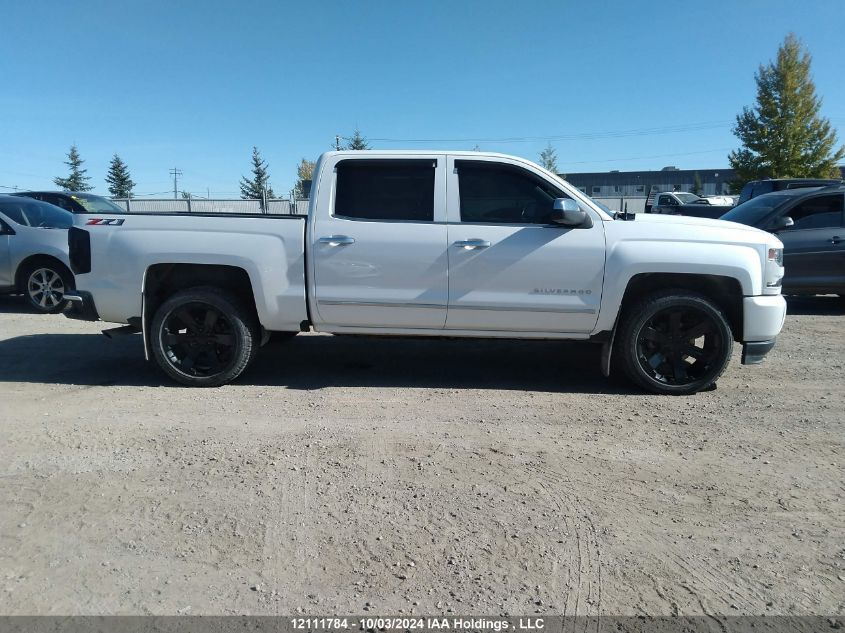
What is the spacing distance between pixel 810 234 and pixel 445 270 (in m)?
6.74

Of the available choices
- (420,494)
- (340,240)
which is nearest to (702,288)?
(340,240)

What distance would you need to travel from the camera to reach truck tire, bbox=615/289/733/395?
5156mm

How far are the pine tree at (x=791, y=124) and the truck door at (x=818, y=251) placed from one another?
2257 centimetres

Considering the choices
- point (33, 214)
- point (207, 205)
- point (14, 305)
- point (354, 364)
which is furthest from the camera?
point (207, 205)

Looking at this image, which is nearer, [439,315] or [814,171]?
[439,315]

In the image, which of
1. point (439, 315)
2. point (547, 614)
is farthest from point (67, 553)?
point (439, 315)

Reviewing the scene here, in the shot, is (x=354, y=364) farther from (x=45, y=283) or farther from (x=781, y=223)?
(x=781, y=223)

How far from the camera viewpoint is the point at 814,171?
28984 millimetres

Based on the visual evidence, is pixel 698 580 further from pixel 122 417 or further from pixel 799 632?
pixel 122 417

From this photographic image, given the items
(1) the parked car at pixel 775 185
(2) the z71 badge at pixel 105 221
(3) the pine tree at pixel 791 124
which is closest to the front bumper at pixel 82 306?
(2) the z71 badge at pixel 105 221

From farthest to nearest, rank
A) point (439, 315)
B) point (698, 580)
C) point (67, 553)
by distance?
point (439, 315), point (67, 553), point (698, 580)

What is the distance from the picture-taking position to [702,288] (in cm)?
537

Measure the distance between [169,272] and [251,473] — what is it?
2490 millimetres

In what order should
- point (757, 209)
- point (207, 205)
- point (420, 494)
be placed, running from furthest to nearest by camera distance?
1. point (207, 205)
2. point (757, 209)
3. point (420, 494)
